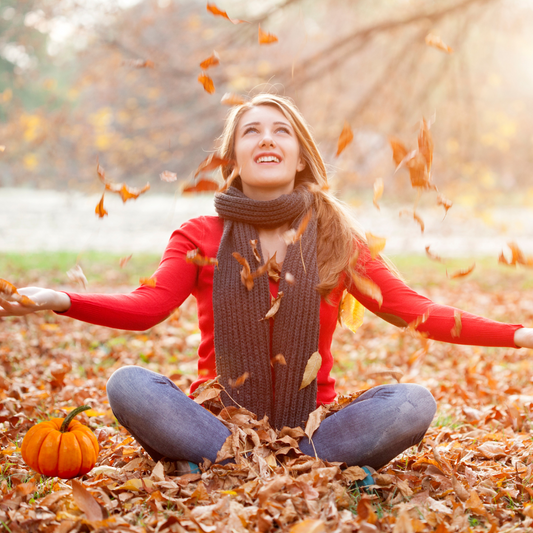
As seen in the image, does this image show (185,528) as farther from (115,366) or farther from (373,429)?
(115,366)

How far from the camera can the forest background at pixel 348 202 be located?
195 centimetres

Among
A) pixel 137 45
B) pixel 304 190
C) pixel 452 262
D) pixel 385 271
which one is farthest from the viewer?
pixel 452 262

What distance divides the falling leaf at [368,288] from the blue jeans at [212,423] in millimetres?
371

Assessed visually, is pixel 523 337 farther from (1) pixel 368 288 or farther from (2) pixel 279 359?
(2) pixel 279 359

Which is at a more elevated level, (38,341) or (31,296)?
(31,296)

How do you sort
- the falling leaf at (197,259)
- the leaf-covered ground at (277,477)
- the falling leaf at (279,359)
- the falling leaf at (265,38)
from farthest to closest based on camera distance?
1. the falling leaf at (265,38)
2. the falling leaf at (197,259)
3. the falling leaf at (279,359)
4. the leaf-covered ground at (277,477)

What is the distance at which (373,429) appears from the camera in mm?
2086

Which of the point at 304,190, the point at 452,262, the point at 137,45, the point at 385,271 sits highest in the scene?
the point at 137,45

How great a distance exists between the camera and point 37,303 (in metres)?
1.91

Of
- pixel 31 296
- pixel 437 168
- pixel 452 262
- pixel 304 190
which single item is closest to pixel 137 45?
pixel 437 168

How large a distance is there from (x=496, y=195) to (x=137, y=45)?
7.11 meters

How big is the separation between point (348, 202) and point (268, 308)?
8.04 metres

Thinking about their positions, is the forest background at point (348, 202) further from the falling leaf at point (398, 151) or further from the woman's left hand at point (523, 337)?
the woman's left hand at point (523, 337)

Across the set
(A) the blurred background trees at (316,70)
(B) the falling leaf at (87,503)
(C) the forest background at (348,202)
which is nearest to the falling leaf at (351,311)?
(C) the forest background at (348,202)
